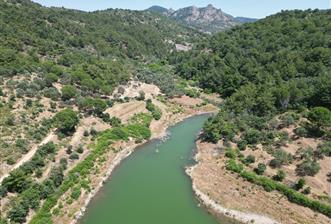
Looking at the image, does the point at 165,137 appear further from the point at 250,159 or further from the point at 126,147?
the point at 250,159

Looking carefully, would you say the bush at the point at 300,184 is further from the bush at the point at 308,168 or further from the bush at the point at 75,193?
the bush at the point at 75,193

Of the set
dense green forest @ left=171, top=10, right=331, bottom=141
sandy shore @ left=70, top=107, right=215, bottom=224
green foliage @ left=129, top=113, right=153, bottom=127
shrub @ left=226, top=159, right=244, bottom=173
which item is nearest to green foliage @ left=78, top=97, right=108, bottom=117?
green foliage @ left=129, top=113, right=153, bottom=127

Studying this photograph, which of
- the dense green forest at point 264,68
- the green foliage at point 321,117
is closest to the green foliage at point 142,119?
the dense green forest at point 264,68

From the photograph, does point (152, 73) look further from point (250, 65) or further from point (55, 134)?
point (55, 134)

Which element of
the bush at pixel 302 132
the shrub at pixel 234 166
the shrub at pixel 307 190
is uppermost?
the bush at pixel 302 132

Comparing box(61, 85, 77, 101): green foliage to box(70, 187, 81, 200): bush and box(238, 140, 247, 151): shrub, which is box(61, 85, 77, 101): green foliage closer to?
box(70, 187, 81, 200): bush

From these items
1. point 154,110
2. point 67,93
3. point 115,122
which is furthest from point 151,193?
point 154,110

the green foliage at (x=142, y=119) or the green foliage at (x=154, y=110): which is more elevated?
the green foliage at (x=154, y=110)

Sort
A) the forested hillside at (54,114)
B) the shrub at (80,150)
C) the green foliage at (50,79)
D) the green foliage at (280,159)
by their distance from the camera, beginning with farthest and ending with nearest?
1. the green foliage at (50,79)
2. the shrub at (80,150)
3. the green foliage at (280,159)
4. the forested hillside at (54,114)
